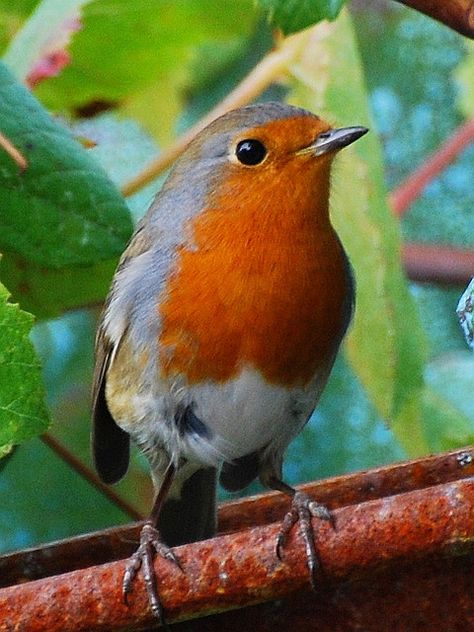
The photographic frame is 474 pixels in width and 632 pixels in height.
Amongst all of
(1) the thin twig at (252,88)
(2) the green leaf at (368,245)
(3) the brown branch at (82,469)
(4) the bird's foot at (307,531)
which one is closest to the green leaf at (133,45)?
(1) the thin twig at (252,88)

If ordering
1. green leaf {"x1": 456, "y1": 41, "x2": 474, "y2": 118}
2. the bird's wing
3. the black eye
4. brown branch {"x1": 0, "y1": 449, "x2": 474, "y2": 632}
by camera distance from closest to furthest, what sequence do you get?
1. brown branch {"x1": 0, "y1": 449, "x2": 474, "y2": 632}
2. the black eye
3. the bird's wing
4. green leaf {"x1": 456, "y1": 41, "x2": 474, "y2": 118}

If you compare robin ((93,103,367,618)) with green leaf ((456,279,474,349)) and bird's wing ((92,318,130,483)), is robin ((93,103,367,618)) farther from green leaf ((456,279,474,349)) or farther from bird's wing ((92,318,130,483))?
green leaf ((456,279,474,349))

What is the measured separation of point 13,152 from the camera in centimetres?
233

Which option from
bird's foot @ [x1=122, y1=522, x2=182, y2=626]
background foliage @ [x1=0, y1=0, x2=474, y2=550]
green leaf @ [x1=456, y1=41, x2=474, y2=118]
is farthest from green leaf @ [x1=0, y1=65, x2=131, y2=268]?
green leaf @ [x1=456, y1=41, x2=474, y2=118]

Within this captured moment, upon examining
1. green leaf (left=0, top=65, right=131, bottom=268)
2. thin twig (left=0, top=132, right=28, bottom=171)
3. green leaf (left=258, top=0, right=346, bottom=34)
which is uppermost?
green leaf (left=258, top=0, right=346, bottom=34)

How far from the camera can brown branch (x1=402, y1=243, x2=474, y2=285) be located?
2963 mm

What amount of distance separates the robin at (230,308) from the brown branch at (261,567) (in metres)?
0.75

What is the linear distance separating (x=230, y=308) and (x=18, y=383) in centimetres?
59

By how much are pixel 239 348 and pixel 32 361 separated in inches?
23.0

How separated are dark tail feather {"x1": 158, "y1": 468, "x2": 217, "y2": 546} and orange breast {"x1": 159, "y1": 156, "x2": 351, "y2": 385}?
1.30ft

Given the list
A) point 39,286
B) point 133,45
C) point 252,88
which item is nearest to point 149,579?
point 39,286

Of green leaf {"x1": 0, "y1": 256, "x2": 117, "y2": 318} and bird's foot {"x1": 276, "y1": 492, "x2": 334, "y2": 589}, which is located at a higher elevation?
bird's foot {"x1": 276, "y1": 492, "x2": 334, "y2": 589}

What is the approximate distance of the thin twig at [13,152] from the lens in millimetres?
2318

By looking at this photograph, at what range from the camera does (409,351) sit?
8.49ft
